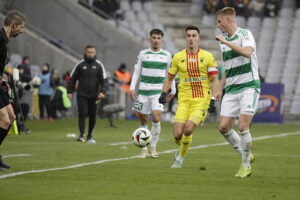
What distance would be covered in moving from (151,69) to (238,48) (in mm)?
4848

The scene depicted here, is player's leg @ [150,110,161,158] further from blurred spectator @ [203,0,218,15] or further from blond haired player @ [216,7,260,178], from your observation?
blurred spectator @ [203,0,218,15]

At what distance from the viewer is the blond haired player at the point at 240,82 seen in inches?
496

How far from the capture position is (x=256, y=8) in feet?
130

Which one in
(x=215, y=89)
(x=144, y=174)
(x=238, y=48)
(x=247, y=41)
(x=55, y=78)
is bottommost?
(x=144, y=174)

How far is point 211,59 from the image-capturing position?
14.3 meters

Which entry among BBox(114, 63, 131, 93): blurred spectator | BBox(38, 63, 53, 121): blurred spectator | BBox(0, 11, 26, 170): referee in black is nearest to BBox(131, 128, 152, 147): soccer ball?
BBox(0, 11, 26, 170): referee in black

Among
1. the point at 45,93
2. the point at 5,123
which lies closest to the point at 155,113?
the point at 5,123

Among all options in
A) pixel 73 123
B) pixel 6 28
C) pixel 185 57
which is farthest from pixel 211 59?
pixel 73 123

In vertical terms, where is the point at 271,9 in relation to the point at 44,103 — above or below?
above

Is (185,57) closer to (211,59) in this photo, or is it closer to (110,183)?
(211,59)

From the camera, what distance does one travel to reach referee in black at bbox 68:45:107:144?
21188 mm

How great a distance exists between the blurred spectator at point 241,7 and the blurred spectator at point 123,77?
6126mm

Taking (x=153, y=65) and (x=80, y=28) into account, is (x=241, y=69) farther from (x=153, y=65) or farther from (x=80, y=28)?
(x=80, y=28)

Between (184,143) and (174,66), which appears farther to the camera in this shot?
(174,66)
